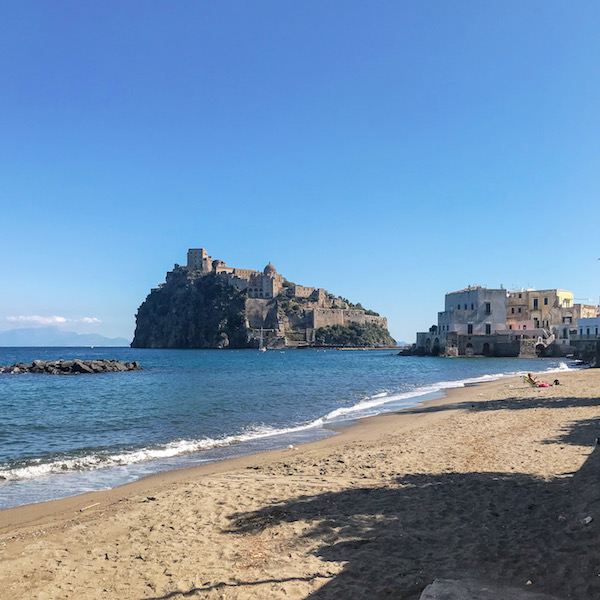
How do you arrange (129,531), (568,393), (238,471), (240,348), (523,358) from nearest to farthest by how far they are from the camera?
(129,531), (238,471), (568,393), (523,358), (240,348)

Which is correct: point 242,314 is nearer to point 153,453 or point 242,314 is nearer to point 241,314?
point 241,314

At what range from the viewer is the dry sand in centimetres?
479

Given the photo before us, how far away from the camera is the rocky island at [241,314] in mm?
142875

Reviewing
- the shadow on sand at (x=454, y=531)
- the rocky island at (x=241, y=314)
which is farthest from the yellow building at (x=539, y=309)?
the shadow on sand at (x=454, y=531)

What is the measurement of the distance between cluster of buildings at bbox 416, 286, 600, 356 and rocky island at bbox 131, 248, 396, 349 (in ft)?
222

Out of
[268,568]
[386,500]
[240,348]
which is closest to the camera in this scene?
[268,568]

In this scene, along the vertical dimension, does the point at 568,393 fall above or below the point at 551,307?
below

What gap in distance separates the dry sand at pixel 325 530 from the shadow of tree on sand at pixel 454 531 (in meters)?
0.02

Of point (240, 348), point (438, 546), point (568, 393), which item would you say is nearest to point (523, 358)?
point (568, 393)

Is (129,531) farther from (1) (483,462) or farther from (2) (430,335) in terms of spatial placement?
(2) (430,335)

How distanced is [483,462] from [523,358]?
2707 inches

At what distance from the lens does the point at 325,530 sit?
6.08m

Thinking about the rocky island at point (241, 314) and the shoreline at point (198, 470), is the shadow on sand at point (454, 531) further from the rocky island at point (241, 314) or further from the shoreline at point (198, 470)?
the rocky island at point (241, 314)

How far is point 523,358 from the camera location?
71.8 metres
